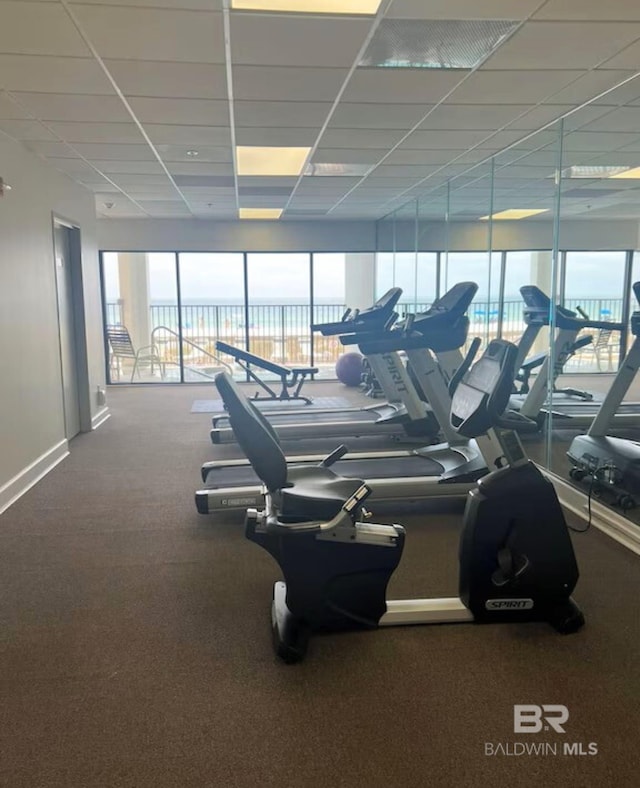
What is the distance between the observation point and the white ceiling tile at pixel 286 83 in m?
3.25

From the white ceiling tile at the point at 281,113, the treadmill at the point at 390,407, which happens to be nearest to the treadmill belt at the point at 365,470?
the treadmill at the point at 390,407

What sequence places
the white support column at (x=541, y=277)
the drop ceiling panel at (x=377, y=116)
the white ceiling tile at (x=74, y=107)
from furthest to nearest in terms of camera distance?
1. the white support column at (x=541, y=277)
2. the drop ceiling panel at (x=377, y=116)
3. the white ceiling tile at (x=74, y=107)

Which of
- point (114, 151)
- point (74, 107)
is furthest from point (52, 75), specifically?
point (114, 151)

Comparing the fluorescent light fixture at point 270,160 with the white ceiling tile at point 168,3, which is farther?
the fluorescent light fixture at point 270,160

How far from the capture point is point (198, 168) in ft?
18.3

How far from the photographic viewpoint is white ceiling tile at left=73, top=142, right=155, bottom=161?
468 centimetres

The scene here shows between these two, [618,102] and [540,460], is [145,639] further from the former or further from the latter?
[618,102]

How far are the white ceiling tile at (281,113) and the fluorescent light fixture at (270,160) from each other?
2.34ft

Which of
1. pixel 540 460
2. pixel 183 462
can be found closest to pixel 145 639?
pixel 183 462

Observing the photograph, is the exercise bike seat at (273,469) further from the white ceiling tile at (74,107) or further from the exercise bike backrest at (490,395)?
the white ceiling tile at (74,107)

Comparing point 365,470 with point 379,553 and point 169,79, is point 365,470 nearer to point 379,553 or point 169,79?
point 379,553

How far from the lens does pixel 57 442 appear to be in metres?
5.23

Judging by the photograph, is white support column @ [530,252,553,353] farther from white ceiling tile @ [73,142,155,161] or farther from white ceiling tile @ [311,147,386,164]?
white ceiling tile @ [73,142,155,161]

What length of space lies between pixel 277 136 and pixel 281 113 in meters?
0.58
